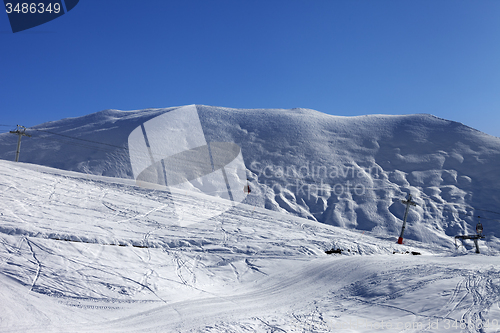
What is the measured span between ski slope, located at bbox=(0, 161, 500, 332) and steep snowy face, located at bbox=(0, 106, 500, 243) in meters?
18.1

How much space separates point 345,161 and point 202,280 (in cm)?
3315

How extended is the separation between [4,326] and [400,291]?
8.55 metres

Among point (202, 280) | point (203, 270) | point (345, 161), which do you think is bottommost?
point (202, 280)

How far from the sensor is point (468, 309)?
260 inches

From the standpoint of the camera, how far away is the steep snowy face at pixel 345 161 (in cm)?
2997

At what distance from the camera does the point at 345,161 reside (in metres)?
39.3

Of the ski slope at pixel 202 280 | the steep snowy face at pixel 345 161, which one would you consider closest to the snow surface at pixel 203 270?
the ski slope at pixel 202 280

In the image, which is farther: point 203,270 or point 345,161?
point 345,161

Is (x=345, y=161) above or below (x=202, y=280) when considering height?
above

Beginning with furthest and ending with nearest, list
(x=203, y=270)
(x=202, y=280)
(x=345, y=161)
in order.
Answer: (x=345, y=161), (x=203, y=270), (x=202, y=280)

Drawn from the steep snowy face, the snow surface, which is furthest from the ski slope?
the steep snowy face

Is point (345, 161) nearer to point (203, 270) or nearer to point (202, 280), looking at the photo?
point (203, 270)

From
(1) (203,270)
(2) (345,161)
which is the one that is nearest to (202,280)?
(1) (203,270)

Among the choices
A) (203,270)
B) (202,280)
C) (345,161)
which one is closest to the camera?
(202,280)
